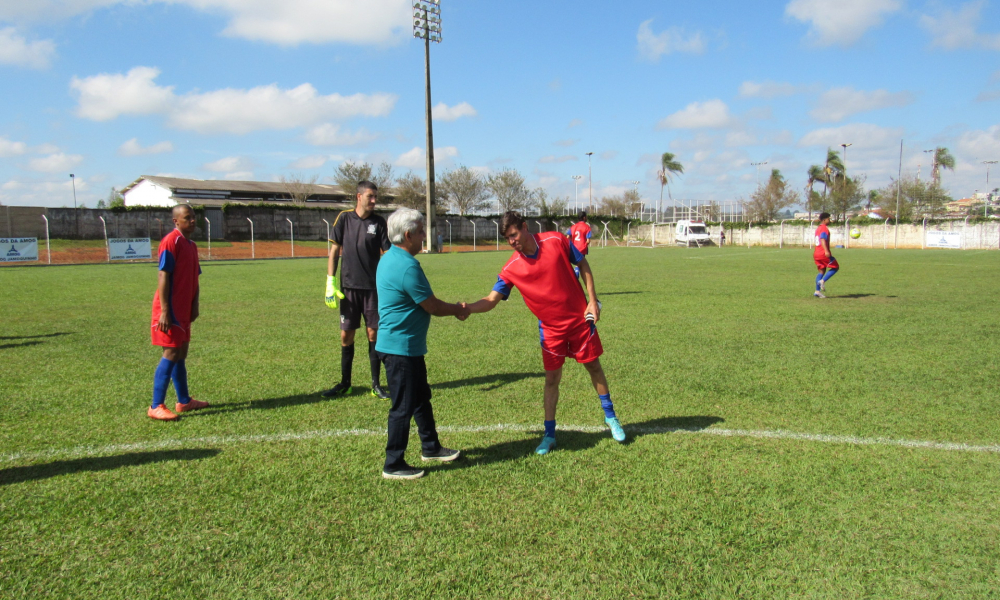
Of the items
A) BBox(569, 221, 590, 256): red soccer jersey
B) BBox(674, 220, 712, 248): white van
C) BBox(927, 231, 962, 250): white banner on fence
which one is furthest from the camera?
BBox(674, 220, 712, 248): white van

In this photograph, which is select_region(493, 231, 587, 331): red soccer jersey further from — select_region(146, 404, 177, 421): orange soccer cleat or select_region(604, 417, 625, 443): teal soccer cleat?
select_region(146, 404, 177, 421): orange soccer cleat

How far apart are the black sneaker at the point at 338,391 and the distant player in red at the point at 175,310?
1.11m

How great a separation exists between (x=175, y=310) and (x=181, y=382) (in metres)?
0.67

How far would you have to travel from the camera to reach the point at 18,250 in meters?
28.5

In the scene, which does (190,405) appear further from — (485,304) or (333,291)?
(485,304)

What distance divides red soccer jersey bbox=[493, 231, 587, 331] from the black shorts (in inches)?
76.2

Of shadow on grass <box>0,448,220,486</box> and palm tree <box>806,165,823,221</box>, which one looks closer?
Result: shadow on grass <box>0,448,220,486</box>

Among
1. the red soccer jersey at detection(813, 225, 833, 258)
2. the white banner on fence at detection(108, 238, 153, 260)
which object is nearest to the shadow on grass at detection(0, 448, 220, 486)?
the red soccer jersey at detection(813, 225, 833, 258)

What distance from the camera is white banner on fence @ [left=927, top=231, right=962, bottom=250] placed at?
45719 mm

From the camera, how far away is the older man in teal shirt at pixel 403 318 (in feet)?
12.9

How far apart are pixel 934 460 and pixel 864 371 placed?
2912 mm

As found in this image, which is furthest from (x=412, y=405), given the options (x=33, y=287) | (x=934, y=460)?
(x=33, y=287)

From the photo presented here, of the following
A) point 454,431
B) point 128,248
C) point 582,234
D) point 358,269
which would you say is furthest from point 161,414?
point 128,248

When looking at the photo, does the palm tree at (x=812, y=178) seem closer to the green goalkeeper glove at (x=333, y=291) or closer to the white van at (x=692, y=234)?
the white van at (x=692, y=234)
